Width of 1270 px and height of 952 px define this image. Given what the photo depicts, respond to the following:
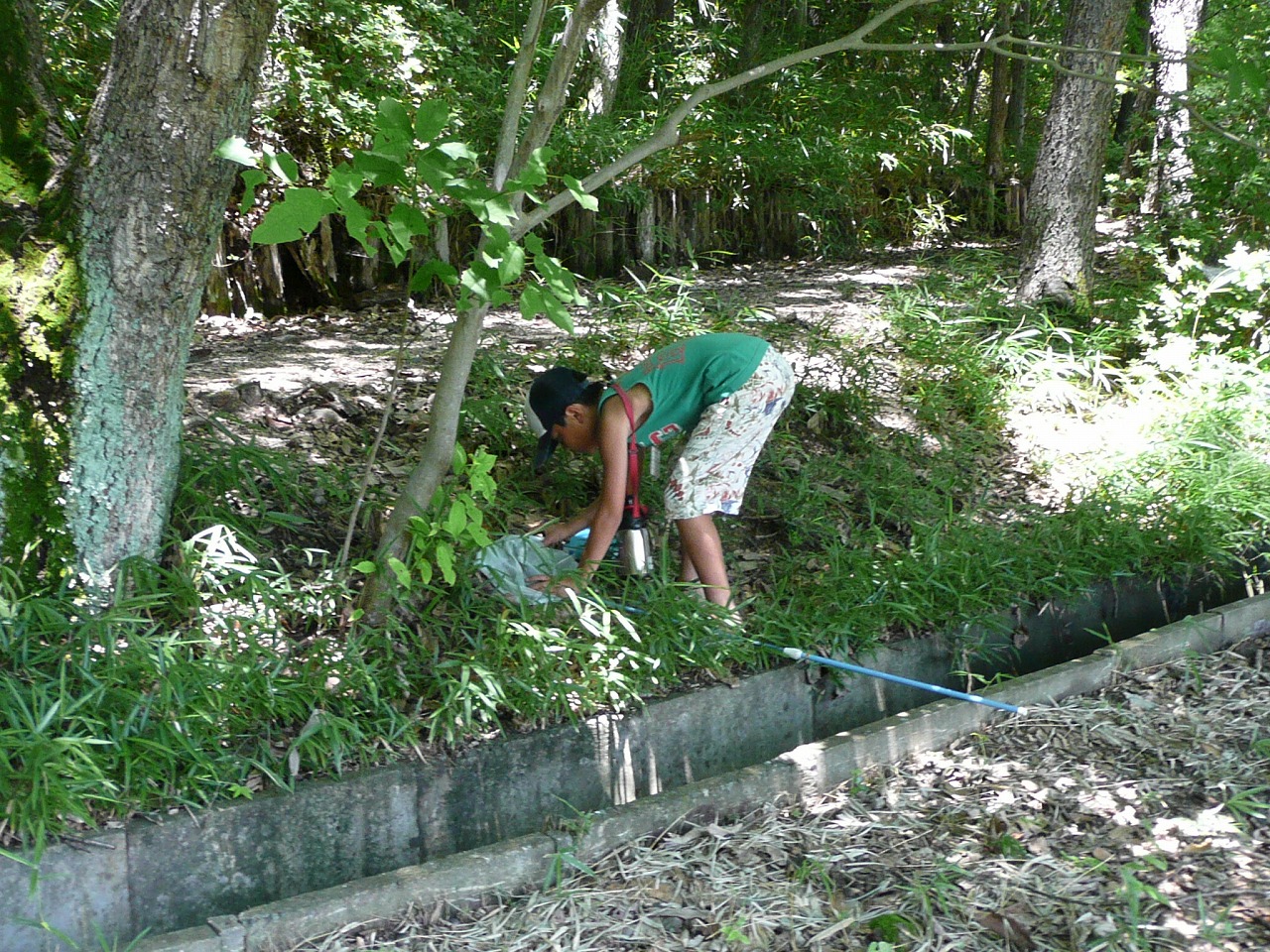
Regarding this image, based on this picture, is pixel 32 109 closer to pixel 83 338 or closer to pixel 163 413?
pixel 83 338

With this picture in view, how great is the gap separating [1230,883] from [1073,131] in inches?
223

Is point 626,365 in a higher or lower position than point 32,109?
lower

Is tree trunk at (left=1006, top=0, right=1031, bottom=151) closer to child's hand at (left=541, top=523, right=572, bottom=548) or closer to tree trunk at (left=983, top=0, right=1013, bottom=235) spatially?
tree trunk at (left=983, top=0, right=1013, bottom=235)

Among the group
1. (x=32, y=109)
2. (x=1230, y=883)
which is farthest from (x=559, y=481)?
(x=1230, y=883)

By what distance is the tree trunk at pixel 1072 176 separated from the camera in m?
7.60

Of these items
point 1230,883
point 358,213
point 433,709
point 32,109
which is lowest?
point 1230,883

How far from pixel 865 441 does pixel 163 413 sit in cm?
360

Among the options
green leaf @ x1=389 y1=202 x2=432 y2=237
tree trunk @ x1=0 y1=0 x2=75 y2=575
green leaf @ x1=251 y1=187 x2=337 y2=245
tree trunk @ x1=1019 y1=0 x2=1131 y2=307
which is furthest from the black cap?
tree trunk @ x1=1019 y1=0 x2=1131 y2=307

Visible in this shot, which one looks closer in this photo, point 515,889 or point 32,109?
point 515,889

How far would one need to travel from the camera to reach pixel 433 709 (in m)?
3.73

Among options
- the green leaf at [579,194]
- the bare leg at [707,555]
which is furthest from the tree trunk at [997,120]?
the green leaf at [579,194]

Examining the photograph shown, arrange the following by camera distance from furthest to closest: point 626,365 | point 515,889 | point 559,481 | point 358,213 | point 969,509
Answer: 1. point 626,365
2. point 969,509
3. point 559,481
4. point 515,889
5. point 358,213

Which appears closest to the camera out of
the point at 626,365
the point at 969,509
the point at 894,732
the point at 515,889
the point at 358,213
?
the point at 358,213

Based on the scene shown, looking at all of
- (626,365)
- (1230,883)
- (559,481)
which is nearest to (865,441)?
(626,365)
